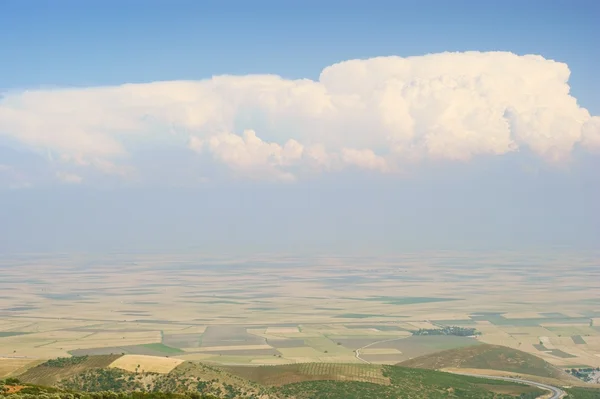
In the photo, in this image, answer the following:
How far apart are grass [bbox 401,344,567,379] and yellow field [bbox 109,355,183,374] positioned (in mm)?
50735

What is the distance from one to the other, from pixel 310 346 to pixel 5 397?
123m

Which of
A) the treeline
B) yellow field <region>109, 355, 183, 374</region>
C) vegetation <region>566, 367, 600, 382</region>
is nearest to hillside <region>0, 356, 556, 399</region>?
yellow field <region>109, 355, 183, 374</region>

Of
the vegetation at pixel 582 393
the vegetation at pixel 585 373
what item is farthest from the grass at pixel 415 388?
the vegetation at pixel 585 373

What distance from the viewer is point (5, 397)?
61156 millimetres

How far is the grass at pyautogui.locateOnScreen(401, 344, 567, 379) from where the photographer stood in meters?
138

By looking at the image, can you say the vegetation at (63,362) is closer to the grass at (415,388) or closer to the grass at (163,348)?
the grass at (415,388)

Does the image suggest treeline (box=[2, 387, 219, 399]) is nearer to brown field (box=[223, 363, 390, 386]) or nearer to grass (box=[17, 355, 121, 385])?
grass (box=[17, 355, 121, 385])

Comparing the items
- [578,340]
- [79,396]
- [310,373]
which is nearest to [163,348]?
[310,373]

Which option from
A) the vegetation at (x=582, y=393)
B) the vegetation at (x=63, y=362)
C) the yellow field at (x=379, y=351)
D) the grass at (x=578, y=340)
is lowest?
the grass at (x=578, y=340)

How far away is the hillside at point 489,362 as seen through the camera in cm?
13775

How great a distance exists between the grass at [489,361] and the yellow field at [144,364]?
1997 inches

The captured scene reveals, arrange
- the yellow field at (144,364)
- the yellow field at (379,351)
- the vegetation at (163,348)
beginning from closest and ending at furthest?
the yellow field at (144,364), the yellow field at (379,351), the vegetation at (163,348)

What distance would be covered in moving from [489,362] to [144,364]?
211 ft

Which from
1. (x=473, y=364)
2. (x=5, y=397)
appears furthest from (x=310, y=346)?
(x=5, y=397)
